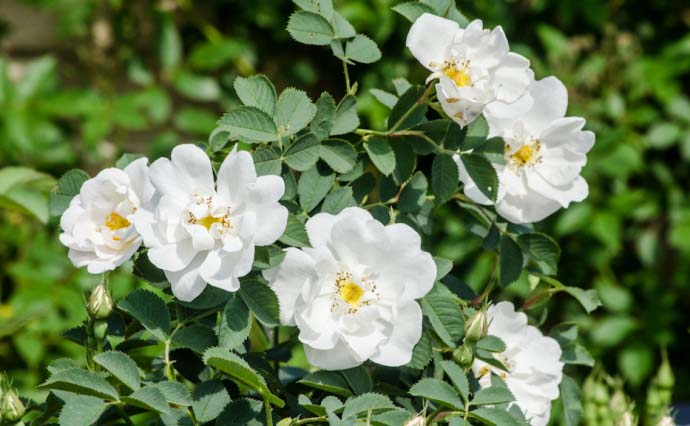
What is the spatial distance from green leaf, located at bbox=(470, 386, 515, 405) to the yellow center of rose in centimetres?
30

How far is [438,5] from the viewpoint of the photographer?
3.46 ft

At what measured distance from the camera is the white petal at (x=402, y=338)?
0.87 m

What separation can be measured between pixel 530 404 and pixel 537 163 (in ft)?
0.88

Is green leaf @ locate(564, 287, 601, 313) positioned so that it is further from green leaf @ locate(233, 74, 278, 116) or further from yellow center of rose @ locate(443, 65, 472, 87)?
green leaf @ locate(233, 74, 278, 116)

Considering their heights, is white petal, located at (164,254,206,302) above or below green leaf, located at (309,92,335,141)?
below

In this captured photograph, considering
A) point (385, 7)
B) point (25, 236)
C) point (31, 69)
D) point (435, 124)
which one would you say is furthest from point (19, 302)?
point (435, 124)

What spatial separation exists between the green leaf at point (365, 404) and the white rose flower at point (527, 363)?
0.67 ft

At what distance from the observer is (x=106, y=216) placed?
92cm

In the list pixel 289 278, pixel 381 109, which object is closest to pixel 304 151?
pixel 289 278

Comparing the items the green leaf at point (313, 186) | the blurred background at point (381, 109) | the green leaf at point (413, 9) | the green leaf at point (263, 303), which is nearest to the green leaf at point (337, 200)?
the green leaf at point (313, 186)

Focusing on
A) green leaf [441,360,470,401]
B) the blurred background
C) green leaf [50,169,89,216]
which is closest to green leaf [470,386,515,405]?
green leaf [441,360,470,401]

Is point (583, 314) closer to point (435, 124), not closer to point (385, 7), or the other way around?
point (385, 7)

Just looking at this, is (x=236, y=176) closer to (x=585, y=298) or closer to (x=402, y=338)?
(x=402, y=338)

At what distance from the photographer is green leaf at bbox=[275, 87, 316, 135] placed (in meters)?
0.95
